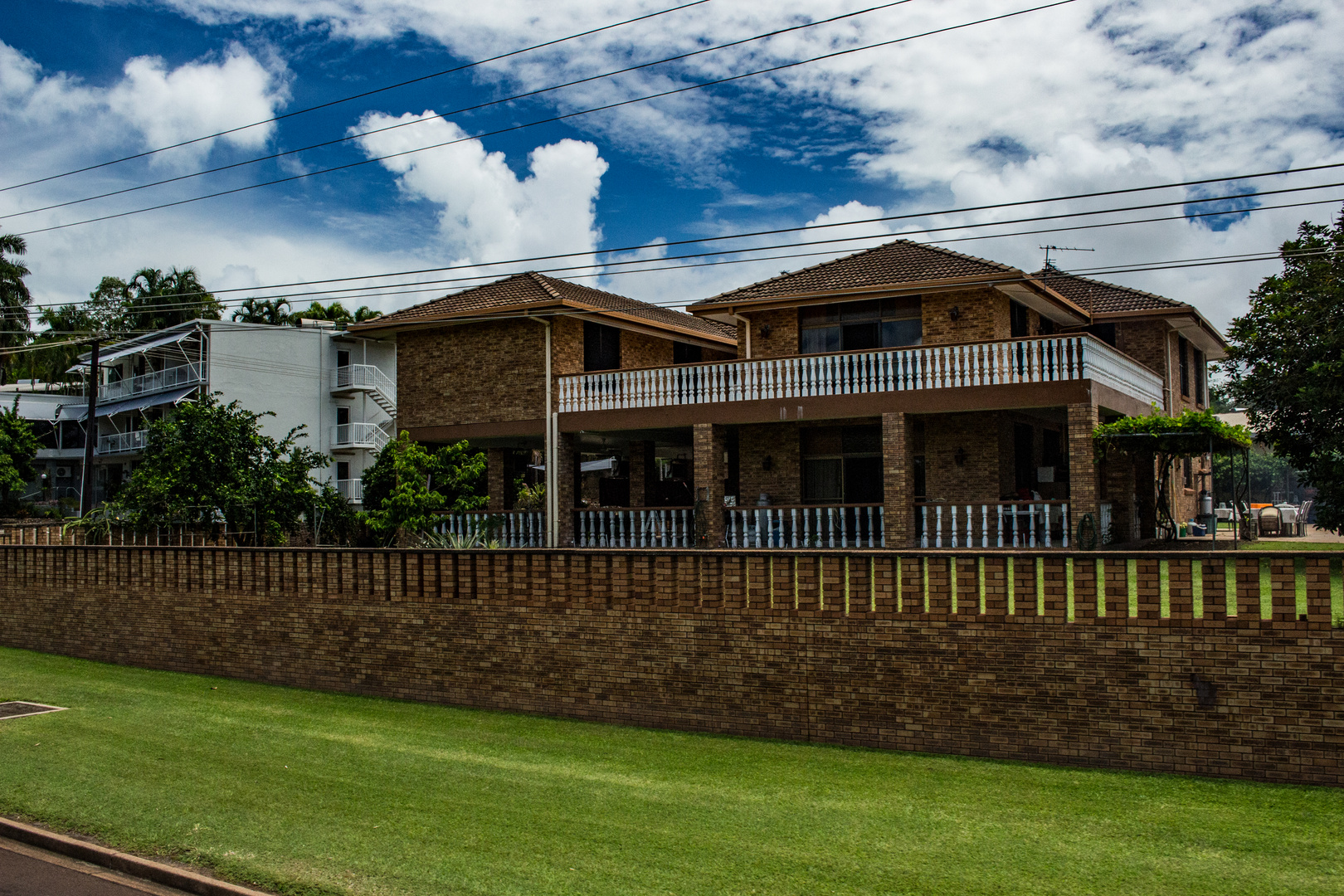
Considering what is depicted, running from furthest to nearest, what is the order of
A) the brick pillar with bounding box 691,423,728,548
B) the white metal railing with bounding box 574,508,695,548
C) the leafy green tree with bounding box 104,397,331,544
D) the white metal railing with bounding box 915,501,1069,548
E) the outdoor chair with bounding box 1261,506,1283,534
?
the outdoor chair with bounding box 1261,506,1283,534, the white metal railing with bounding box 574,508,695,548, the brick pillar with bounding box 691,423,728,548, the leafy green tree with bounding box 104,397,331,544, the white metal railing with bounding box 915,501,1069,548

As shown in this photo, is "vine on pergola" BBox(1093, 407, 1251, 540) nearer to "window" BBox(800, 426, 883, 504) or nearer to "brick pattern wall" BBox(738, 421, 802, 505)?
"window" BBox(800, 426, 883, 504)

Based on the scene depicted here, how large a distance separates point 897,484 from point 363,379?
2881 cm

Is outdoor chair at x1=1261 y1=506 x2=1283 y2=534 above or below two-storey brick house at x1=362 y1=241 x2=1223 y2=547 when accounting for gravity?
below

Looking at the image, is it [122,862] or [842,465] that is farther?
[842,465]

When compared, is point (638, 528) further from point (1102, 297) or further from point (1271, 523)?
point (1271, 523)

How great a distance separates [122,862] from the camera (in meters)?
7.08

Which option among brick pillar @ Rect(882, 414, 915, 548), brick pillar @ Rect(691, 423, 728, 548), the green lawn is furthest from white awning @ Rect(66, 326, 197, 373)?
the green lawn

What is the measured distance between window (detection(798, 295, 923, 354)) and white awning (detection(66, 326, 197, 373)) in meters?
27.0

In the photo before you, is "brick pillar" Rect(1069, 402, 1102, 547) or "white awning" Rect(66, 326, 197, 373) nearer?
"brick pillar" Rect(1069, 402, 1102, 547)

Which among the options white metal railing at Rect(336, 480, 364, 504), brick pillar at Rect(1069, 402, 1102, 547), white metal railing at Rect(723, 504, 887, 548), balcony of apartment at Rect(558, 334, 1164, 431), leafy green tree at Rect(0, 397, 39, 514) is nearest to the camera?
brick pillar at Rect(1069, 402, 1102, 547)

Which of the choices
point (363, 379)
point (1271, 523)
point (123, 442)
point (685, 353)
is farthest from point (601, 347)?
point (123, 442)

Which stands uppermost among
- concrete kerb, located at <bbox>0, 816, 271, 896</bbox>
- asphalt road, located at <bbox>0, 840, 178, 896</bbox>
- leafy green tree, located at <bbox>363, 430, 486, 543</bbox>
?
leafy green tree, located at <bbox>363, 430, 486, 543</bbox>

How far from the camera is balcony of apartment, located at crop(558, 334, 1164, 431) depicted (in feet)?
64.2

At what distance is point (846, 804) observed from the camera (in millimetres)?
7949
